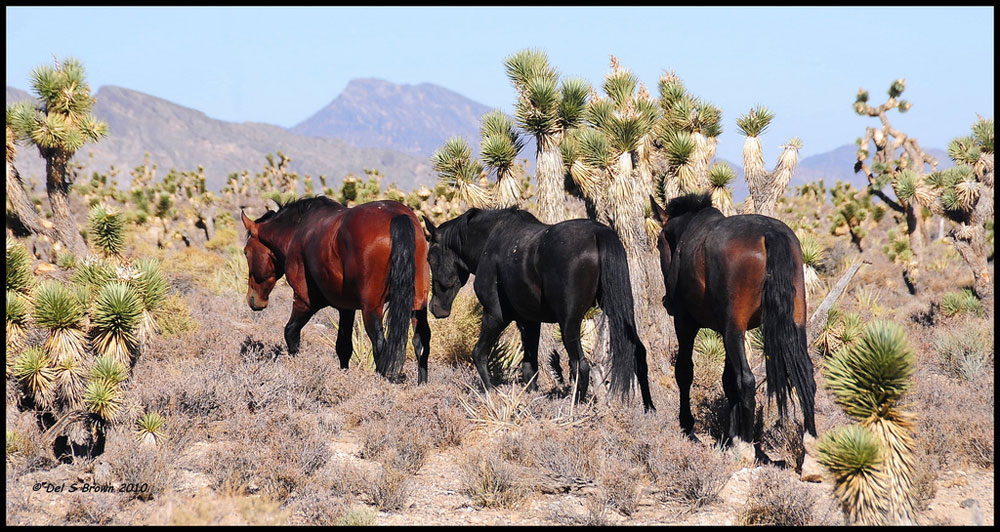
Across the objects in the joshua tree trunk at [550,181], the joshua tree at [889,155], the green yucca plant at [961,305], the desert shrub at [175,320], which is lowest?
the desert shrub at [175,320]

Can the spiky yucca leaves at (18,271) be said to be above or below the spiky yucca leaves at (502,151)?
below

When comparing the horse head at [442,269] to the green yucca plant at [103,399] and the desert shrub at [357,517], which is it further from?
the desert shrub at [357,517]

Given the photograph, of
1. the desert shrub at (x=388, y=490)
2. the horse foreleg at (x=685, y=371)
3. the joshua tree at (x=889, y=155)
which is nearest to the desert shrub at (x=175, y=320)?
the desert shrub at (x=388, y=490)

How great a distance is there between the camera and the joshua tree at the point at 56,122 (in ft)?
42.5

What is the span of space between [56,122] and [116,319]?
8313mm

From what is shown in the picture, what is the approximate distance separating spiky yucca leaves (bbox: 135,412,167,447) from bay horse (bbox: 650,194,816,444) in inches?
169

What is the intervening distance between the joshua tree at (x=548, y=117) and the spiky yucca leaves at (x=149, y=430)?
508 centimetres

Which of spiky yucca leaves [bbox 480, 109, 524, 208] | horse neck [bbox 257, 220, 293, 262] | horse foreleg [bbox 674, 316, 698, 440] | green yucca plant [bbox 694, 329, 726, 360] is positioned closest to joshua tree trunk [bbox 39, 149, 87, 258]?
horse neck [bbox 257, 220, 293, 262]

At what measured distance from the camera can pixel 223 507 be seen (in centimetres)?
449

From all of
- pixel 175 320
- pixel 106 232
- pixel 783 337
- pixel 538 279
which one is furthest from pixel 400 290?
pixel 175 320

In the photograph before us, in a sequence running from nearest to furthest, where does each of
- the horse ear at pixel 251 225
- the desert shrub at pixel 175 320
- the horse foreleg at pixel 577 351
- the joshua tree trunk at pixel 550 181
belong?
the horse foreleg at pixel 577 351 → the horse ear at pixel 251 225 → the joshua tree trunk at pixel 550 181 → the desert shrub at pixel 175 320

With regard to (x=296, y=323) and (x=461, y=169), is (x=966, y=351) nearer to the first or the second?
(x=461, y=169)

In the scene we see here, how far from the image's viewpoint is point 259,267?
9430mm

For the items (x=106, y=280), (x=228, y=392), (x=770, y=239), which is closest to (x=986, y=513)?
(x=770, y=239)
